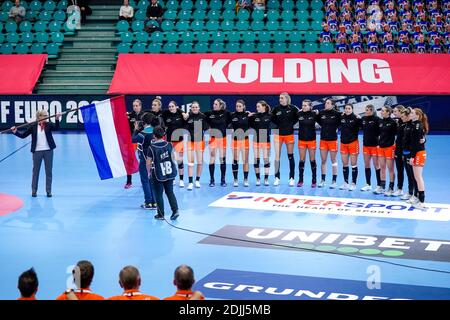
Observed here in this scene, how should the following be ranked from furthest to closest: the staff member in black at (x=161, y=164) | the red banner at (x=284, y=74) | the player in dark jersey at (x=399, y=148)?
the red banner at (x=284, y=74) → the player in dark jersey at (x=399, y=148) → the staff member in black at (x=161, y=164)

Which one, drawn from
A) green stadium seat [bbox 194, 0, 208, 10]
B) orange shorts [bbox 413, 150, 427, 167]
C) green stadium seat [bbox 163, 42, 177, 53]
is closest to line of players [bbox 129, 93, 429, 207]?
orange shorts [bbox 413, 150, 427, 167]

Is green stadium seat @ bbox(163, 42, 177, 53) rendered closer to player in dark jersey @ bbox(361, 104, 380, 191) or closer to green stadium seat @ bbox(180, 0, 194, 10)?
green stadium seat @ bbox(180, 0, 194, 10)

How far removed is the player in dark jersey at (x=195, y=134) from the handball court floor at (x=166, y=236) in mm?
497

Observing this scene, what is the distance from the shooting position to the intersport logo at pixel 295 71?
22828 millimetres

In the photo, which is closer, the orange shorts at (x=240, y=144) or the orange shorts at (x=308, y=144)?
the orange shorts at (x=308, y=144)

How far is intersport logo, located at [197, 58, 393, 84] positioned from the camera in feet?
74.9

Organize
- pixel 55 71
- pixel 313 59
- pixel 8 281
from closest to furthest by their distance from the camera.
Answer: pixel 8 281 → pixel 313 59 → pixel 55 71

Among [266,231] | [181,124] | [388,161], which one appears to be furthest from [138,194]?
[388,161]

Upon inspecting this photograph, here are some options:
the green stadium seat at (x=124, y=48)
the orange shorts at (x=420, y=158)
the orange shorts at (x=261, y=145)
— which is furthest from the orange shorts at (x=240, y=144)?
the green stadium seat at (x=124, y=48)

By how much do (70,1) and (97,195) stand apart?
1659 cm

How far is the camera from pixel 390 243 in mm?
9797

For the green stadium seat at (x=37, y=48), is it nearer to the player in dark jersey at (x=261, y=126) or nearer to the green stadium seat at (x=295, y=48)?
the green stadium seat at (x=295, y=48)

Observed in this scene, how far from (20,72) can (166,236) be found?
647 inches
